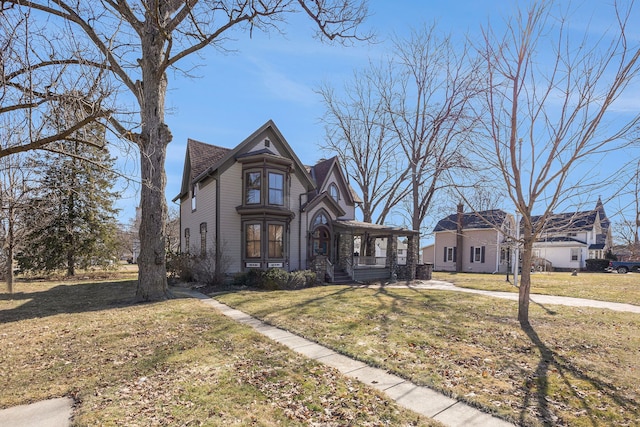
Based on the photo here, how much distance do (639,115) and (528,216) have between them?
281 centimetres

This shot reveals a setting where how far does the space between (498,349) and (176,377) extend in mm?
5839

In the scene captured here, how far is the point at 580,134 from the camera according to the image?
7.36 m

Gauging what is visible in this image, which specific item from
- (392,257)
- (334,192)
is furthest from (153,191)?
(392,257)

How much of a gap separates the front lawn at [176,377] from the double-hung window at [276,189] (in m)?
10.3

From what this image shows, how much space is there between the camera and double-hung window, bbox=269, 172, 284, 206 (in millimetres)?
18391

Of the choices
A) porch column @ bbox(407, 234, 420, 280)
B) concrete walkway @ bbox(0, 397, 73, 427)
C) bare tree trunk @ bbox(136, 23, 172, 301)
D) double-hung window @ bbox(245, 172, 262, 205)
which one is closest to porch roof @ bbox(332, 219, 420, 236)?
porch column @ bbox(407, 234, 420, 280)

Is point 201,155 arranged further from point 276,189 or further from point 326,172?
point 326,172

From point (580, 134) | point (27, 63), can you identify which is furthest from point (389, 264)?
point (27, 63)

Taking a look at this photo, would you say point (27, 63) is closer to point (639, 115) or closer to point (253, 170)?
point (639, 115)

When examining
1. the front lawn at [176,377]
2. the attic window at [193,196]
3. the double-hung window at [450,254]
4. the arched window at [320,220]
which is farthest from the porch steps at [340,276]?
the double-hung window at [450,254]

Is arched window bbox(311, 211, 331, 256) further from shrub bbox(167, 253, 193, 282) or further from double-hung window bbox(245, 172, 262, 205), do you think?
shrub bbox(167, 253, 193, 282)

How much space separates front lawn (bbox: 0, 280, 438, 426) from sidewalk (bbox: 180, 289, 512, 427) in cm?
22

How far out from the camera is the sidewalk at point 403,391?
3938 mm

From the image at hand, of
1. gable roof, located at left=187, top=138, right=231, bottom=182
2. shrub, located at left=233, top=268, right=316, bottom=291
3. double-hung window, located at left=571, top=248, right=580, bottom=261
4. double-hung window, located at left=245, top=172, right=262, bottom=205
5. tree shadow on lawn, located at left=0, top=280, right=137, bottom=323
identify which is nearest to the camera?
tree shadow on lawn, located at left=0, top=280, right=137, bottom=323
